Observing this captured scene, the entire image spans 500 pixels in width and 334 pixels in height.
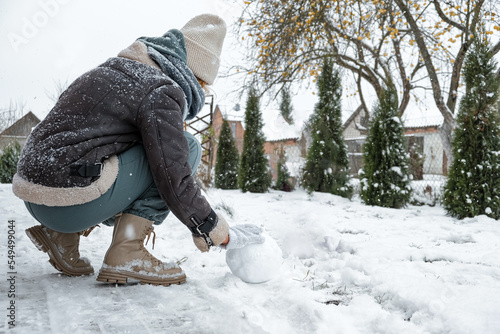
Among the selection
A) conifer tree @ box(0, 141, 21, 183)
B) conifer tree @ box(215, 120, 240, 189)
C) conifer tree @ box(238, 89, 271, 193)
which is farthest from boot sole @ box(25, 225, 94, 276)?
conifer tree @ box(0, 141, 21, 183)

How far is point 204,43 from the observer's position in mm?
1679

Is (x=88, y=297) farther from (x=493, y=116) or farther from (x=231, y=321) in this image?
(x=493, y=116)

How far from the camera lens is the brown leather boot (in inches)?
56.4

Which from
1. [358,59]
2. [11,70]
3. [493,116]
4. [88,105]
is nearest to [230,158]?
[358,59]

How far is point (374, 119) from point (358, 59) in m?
4.71

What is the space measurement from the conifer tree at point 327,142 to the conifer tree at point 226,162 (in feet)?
9.06

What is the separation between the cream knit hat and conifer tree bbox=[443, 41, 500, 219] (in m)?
4.04

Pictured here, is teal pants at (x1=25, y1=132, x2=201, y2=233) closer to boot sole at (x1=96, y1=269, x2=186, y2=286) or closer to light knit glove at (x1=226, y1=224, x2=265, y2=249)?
boot sole at (x1=96, y1=269, x2=186, y2=286)

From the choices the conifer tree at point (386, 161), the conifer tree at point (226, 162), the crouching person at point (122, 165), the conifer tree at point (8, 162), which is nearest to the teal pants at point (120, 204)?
the crouching person at point (122, 165)

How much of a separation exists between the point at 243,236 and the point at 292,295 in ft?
1.07

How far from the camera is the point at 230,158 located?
9.66 metres

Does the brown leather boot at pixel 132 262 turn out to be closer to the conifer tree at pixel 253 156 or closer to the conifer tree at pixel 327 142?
the conifer tree at pixel 327 142

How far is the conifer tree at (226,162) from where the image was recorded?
9492mm

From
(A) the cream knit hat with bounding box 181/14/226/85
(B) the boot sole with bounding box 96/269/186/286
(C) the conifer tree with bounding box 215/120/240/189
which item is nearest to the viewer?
(B) the boot sole with bounding box 96/269/186/286
